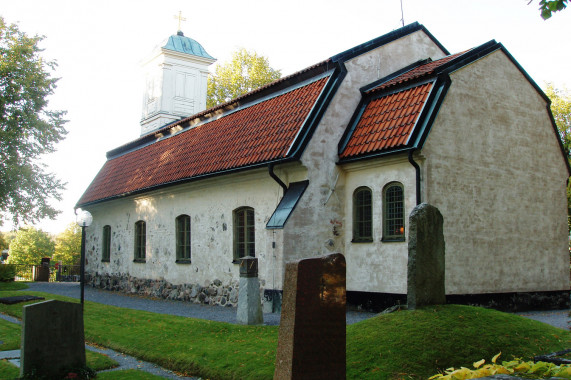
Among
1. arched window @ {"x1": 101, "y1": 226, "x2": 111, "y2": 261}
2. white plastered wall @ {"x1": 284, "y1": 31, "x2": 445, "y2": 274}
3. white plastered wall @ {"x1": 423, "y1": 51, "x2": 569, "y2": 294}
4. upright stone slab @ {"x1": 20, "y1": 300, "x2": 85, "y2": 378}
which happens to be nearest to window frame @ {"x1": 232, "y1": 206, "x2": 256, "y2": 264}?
white plastered wall @ {"x1": 284, "y1": 31, "x2": 445, "y2": 274}

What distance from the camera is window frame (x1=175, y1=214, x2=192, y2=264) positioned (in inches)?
733

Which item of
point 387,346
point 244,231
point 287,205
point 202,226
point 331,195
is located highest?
point 331,195

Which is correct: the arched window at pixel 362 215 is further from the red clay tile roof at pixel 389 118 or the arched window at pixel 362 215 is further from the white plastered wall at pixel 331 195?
the red clay tile roof at pixel 389 118

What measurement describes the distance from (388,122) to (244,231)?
206 inches

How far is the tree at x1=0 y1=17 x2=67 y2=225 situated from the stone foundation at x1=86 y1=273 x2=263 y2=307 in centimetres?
529

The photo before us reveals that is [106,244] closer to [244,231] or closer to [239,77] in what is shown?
[244,231]

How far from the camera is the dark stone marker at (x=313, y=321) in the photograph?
17.8ft

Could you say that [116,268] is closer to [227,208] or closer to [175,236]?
[175,236]

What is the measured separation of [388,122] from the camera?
13.8m

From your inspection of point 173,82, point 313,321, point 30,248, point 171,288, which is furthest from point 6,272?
point 30,248

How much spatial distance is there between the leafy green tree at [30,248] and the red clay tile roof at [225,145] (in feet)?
178

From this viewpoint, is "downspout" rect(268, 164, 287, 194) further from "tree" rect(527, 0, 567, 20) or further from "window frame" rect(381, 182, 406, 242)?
"tree" rect(527, 0, 567, 20)

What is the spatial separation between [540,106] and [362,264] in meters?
7.34

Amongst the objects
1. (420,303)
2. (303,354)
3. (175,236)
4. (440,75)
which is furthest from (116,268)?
(303,354)
